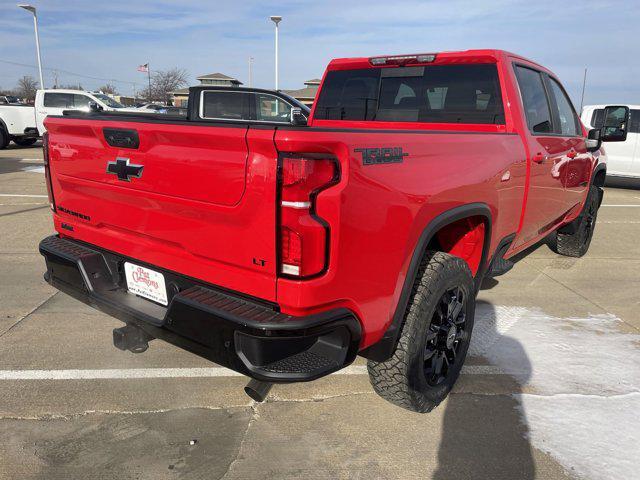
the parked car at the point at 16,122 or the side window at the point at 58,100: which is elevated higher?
the side window at the point at 58,100

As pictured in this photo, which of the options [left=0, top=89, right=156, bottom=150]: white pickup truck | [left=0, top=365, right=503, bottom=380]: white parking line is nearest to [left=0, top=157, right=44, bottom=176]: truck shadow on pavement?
[left=0, top=89, right=156, bottom=150]: white pickup truck

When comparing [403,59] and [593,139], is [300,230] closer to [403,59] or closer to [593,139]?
[403,59]

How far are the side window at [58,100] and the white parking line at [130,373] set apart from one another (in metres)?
15.3

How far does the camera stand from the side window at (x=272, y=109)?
26.7 feet

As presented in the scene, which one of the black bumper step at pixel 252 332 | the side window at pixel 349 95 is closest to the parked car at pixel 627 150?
the side window at pixel 349 95

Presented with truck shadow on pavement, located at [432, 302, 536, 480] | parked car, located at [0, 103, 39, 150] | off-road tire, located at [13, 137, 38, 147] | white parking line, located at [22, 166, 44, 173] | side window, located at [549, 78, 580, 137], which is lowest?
truck shadow on pavement, located at [432, 302, 536, 480]

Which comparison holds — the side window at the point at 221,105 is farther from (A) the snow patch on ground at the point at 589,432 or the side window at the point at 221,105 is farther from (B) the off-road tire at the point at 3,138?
(B) the off-road tire at the point at 3,138

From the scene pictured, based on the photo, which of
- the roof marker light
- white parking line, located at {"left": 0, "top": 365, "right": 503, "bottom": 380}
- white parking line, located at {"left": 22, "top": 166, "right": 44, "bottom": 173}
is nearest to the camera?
white parking line, located at {"left": 0, "top": 365, "right": 503, "bottom": 380}

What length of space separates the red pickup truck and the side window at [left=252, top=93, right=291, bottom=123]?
4986 mm

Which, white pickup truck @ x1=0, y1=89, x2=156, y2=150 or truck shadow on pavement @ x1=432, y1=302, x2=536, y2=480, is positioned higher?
white pickup truck @ x1=0, y1=89, x2=156, y2=150

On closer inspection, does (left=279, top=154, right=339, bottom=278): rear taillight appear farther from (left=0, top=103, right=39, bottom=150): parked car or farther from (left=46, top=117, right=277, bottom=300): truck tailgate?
(left=0, top=103, right=39, bottom=150): parked car

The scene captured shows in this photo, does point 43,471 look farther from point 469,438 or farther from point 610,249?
point 610,249

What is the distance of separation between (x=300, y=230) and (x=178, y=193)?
66cm

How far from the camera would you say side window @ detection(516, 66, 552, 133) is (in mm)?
3592
